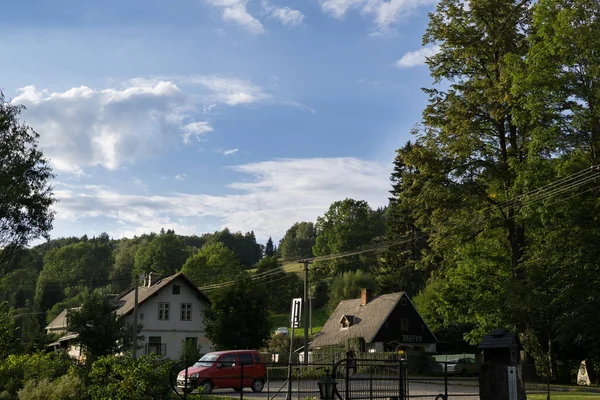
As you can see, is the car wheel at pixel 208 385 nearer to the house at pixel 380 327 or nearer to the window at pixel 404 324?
the house at pixel 380 327

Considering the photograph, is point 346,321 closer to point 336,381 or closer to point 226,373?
point 226,373

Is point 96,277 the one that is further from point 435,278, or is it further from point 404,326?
point 435,278

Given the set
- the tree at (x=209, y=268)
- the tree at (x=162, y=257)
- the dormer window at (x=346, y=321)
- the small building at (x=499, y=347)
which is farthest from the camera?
the tree at (x=162, y=257)

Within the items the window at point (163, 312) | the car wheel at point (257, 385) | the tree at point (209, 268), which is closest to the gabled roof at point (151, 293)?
the window at point (163, 312)

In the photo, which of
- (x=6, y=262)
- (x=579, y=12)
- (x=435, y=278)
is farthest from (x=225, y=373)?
(x=579, y=12)

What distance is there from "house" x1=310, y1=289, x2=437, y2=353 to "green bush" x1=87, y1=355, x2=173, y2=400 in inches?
1476

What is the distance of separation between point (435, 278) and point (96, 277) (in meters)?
115

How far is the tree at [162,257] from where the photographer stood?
12744 cm

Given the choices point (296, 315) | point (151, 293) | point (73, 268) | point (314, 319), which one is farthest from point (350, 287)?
point (73, 268)

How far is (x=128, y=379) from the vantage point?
57.2ft

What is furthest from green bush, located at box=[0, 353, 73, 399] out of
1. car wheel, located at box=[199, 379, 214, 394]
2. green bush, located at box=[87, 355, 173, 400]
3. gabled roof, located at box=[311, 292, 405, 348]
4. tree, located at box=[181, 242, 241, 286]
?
tree, located at box=[181, 242, 241, 286]

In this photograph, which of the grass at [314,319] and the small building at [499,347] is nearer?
the small building at [499,347]

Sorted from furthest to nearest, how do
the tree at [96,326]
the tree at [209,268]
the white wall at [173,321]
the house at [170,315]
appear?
the tree at [209,268] → the white wall at [173,321] → the house at [170,315] → the tree at [96,326]

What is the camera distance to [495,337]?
20719mm
